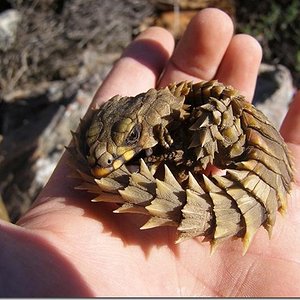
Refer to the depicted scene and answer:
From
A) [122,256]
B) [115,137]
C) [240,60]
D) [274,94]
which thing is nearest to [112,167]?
[115,137]

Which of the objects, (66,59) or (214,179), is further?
(66,59)

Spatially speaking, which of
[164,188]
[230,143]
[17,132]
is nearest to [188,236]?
[164,188]

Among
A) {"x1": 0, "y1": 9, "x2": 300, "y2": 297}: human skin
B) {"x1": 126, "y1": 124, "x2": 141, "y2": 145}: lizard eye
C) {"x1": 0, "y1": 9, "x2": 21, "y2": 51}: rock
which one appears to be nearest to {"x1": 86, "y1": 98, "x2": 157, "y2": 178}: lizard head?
{"x1": 126, "y1": 124, "x2": 141, "y2": 145}: lizard eye

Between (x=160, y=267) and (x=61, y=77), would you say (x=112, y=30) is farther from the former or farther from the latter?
(x=160, y=267)

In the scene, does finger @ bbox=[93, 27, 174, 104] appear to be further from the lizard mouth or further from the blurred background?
the blurred background

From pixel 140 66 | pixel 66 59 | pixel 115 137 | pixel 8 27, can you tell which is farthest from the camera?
pixel 66 59

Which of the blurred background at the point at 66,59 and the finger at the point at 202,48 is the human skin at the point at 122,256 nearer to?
the finger at the point at 202,48

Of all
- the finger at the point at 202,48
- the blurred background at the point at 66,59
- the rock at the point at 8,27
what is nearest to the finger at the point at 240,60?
the finger at the point at 202,48

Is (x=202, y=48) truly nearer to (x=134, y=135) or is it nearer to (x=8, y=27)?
(x=134, y=135)
